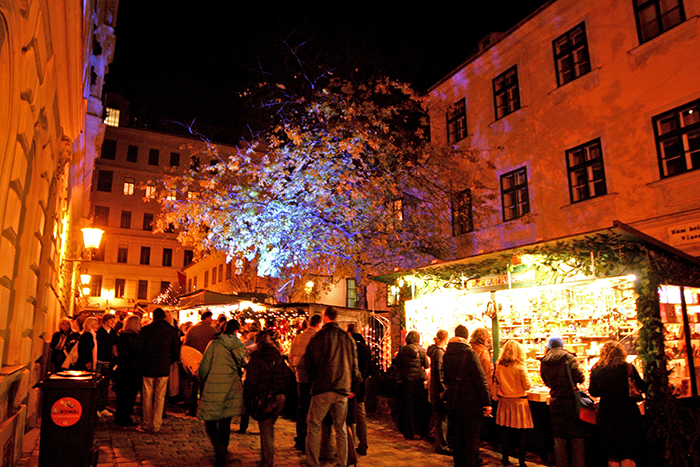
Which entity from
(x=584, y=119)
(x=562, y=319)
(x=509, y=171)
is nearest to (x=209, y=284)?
(x=509, y=171)

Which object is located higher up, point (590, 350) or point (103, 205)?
point (103, 205)

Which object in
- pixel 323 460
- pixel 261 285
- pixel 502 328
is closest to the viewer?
pixel 323 460

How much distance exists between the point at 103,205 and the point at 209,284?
13767 mm

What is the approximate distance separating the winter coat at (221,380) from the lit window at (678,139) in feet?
36.9

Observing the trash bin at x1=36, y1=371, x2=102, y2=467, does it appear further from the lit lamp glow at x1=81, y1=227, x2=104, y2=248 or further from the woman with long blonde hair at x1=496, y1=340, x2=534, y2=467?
the lit lamp glow at x1=81, y1=227, x2=104, y2=248

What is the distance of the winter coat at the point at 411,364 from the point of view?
31.6 feet

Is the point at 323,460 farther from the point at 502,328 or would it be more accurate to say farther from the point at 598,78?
the point at 598,78

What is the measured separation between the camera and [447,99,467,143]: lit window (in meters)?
20.2

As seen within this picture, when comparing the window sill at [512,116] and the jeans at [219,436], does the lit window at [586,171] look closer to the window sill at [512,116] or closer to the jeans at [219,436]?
the window sill at [512,116]

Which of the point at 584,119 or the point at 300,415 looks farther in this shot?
the point at 584,119

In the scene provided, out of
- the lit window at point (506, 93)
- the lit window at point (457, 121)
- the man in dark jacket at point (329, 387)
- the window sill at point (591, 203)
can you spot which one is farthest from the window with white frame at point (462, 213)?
the man in dark jacket at point (329, 387)

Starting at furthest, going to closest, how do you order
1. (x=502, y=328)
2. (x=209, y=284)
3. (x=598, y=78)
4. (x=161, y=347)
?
(x=209, y=284), (x=598, y=78), (x=502, y=328), (x=161, y=347)

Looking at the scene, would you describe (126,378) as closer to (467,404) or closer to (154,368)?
(154,368)

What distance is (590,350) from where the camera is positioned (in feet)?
29.9
